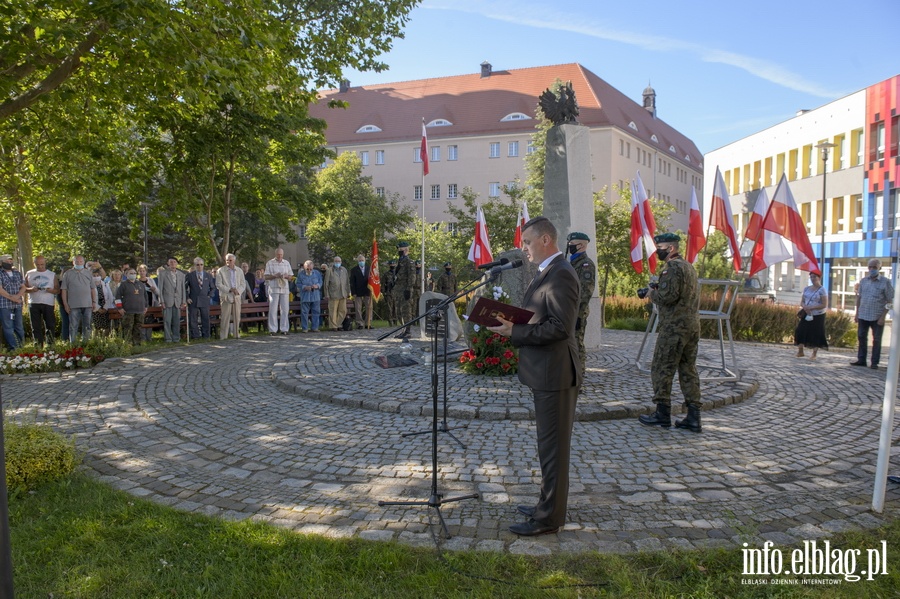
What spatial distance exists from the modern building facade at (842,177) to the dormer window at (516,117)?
20751mm

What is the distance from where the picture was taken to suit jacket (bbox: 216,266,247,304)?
1512 centimetres

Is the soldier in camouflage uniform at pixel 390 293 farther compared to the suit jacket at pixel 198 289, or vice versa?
the soldier in camouflage uniform at pixel 390 293

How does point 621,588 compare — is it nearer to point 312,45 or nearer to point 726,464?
point 726,464

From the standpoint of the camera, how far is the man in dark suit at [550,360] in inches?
148

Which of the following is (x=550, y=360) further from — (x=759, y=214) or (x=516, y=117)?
(x=516, y=117)

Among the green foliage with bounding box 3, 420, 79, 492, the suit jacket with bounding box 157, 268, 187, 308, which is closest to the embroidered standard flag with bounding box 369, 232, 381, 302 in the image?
the suit jacket with bounding box 157, 268, 187, 308

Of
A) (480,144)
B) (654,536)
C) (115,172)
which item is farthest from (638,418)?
(480,144)

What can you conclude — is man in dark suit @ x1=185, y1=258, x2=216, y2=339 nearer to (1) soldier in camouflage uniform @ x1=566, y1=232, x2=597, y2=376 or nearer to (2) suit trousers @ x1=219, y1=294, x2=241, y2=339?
(2) suit trousers @ x1=219, y1=294, x2=241, y2=339

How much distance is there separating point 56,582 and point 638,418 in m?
5.95

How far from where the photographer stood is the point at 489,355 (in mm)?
9602

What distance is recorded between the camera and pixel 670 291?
6629 mm

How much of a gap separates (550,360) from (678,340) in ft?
11.0

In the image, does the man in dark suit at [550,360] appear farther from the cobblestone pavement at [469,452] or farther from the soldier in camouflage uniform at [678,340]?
the soldier in camouflage uniform at [678,340]

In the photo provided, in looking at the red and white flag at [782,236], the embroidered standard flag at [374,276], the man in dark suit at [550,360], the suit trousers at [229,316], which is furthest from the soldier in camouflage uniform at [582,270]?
the suit trousers at [229,316]
